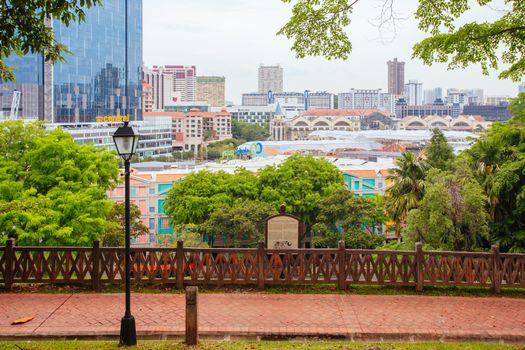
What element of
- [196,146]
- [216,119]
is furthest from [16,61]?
[216,119]

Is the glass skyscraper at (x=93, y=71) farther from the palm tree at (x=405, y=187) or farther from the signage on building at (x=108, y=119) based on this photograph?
the palm tree at (x=405, y=187)

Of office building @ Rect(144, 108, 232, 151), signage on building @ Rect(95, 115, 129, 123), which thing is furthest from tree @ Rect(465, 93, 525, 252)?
office building @ Rect(144, 108, 232, 151)

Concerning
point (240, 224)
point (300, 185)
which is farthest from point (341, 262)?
point (300, 185)

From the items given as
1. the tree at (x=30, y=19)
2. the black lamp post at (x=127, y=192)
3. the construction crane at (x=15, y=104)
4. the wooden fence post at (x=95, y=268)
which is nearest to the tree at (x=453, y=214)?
the wooden fence post at (x=95, y=268)

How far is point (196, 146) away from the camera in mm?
147125

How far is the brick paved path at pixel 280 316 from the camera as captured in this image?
326 inches

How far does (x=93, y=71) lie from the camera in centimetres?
10506

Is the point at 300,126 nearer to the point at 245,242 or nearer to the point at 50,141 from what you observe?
the point at 245,242

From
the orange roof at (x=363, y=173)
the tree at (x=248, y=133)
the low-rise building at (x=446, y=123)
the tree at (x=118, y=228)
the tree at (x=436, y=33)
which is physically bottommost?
the tree at (x=118, y=228)

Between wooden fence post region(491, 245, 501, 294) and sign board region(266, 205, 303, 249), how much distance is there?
11.9 feet

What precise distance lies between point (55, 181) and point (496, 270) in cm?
1746

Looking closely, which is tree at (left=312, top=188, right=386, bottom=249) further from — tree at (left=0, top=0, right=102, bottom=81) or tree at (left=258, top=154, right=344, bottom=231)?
tree at (left=0, top=0, right=102, bottom=81)

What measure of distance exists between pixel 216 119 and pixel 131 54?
156 ft

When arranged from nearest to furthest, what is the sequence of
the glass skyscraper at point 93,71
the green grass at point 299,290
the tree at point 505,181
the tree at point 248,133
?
the green grass at point 299,290, the tree at point 505,181, the glass skyscraper at point 93,71, the tree at point 248,133
